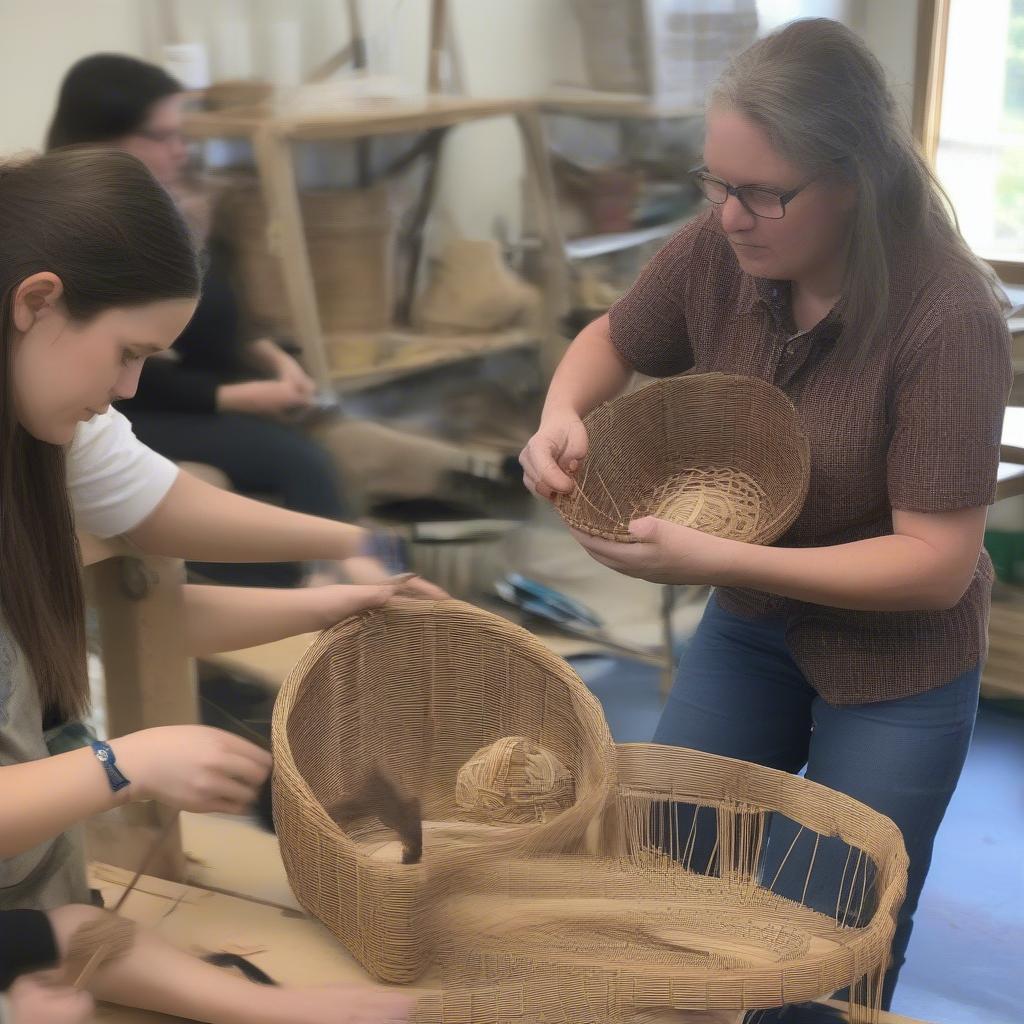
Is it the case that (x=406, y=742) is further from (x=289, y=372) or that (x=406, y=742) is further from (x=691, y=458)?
(x=289, y=372)

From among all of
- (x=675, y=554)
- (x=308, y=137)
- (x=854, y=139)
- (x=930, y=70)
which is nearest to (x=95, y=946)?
(x=675, y=554)

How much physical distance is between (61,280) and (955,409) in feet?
2.61

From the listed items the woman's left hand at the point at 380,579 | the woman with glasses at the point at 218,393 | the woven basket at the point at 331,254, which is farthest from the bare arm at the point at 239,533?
the woven basket at the point at 331,254

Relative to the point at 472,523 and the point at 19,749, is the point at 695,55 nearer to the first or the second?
the point at 472,523

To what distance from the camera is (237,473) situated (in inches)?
98.7

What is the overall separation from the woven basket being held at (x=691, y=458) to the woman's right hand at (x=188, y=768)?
1.70ft

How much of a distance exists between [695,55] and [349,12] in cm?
97

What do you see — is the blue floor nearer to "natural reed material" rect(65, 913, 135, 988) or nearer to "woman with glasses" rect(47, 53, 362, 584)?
"woman with glasses" rect(47, 53, 362, 584)

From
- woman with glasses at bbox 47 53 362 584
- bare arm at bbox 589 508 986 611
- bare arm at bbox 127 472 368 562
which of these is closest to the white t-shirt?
bare arm at bbox 127 472 368 562

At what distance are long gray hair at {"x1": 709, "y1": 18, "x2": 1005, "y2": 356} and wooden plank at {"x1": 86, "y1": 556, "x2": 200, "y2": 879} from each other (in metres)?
0.74

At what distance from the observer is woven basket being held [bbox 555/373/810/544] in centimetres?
144

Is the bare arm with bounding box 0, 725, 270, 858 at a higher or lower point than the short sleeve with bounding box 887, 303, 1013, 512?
lower

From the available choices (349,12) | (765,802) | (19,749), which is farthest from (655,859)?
(349,12)

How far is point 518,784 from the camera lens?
3.83 ft
